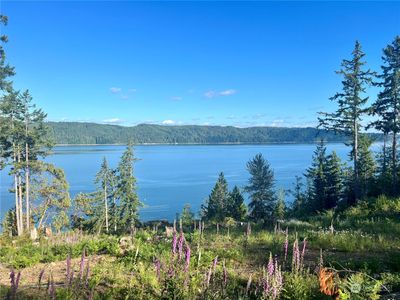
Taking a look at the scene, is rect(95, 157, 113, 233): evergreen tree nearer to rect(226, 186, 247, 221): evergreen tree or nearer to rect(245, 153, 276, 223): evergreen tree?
rect(226, 186, 247, 221): evergreen tree

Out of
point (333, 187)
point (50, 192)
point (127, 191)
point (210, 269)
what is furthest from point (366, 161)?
point (210, 269)

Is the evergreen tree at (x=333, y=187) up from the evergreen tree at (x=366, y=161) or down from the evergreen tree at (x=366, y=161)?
down

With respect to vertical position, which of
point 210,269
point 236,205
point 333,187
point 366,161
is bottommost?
point 236,205

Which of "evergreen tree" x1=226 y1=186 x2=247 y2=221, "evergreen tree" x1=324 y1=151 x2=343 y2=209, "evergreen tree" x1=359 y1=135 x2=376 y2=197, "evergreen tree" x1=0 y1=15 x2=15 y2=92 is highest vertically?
"evergreen tree" x1=0 y1=15 x2=15 y2=92

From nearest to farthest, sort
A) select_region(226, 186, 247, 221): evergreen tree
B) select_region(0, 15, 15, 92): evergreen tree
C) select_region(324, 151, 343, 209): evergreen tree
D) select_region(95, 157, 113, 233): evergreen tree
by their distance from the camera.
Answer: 1. select_region(0, 15, 15, 92): evergreen tree
2. select_region(324, 151, 343, 209): evergreen tree
3. select_region(95, 157, 113, 233): evergreen tree
4. select_region(226, 186, 247, 221): evergreen tree

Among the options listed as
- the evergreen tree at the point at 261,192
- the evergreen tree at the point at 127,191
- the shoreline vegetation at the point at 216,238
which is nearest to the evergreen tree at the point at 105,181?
the shoreline vegetation at the point at 216,238

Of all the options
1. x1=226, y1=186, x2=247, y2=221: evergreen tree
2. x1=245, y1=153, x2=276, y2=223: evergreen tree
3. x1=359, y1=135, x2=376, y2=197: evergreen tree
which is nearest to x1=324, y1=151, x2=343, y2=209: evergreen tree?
x1=359, y1=135, x2=376, y2=197: evergreen tree

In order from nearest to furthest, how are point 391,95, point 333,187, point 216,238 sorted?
point 216,238 < point 391,95 < point 333,187

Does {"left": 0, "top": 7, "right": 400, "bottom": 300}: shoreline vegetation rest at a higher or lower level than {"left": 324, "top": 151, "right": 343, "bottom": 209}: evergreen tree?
higher

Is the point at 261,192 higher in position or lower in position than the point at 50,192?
lower

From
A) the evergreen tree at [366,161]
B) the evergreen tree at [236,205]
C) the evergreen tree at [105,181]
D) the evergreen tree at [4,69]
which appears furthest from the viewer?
the evergreen tree at [236,205]

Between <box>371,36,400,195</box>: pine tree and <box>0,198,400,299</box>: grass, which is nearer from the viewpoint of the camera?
<box>0,198,400,299</box>: grass

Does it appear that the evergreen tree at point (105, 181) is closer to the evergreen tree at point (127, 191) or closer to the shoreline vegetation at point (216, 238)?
the shoreline vegetation at point (216, 238)

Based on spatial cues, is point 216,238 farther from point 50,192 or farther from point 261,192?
point 261,192
